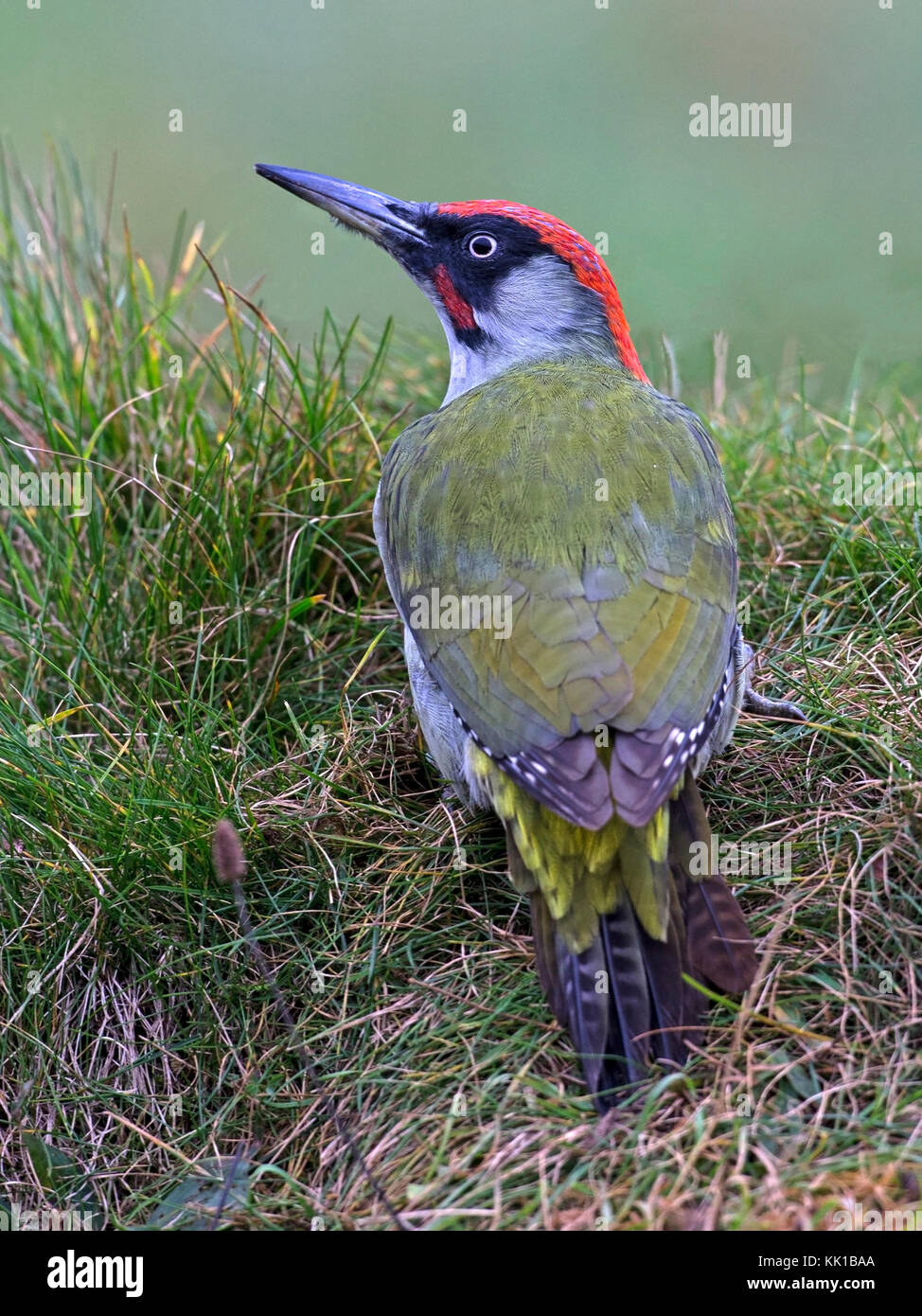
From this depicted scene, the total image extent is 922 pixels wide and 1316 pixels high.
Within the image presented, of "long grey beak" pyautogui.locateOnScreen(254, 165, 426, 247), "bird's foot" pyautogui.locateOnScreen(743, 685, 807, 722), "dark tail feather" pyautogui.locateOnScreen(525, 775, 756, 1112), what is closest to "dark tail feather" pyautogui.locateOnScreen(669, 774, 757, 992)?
"dark tail feather" pyautogui.locateOnScreen(525, 775, 756, 1112)

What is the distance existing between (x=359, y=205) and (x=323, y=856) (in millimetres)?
2234

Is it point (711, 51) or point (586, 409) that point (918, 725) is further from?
point (711, 51)

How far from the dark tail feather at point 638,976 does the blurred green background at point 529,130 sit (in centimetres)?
544

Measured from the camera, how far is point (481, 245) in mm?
4449

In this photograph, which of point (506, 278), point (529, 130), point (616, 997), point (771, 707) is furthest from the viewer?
point (529, 130)

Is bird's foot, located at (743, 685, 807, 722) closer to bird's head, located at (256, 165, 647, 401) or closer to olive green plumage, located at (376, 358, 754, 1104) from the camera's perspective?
olive green plumage, located at (376, 358, 754, 1104)

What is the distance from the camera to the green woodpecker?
3.02m

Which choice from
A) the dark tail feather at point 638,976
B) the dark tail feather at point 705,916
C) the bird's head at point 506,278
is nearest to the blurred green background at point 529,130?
the bird's head at point 506,278

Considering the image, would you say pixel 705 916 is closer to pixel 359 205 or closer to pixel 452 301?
pixel 452 301

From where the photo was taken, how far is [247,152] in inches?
433

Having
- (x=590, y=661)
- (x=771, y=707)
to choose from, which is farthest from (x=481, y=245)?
(x=590, y=661)
